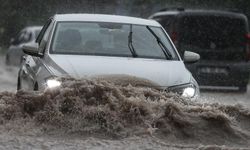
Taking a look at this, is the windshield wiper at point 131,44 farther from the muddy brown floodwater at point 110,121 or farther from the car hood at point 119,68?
the muddy brown floodwater at point 110,121

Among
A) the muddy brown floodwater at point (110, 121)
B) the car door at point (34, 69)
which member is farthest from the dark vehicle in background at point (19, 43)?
the muddy brown floodwater at point (110, 121)

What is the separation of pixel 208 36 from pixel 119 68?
8736 millimetres

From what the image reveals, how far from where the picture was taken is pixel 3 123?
6500mm

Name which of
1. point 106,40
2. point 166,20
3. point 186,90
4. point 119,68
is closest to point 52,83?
point 119,68

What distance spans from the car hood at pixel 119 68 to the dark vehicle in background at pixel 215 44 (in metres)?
7.65

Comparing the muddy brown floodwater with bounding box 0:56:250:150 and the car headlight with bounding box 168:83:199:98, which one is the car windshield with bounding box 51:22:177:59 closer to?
the car headlight with bounding box 168:83:199:98

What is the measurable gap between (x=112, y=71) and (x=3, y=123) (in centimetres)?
174

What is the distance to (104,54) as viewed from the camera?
876 centimetres

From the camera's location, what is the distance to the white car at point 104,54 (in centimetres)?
796

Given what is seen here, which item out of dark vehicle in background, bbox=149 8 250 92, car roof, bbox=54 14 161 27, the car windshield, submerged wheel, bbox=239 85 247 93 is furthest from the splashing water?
submerged wheel, bbox=239 85 247 93

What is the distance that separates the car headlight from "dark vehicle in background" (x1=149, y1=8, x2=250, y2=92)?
7816 millimetres

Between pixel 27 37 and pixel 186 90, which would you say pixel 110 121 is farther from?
pixel 27 37

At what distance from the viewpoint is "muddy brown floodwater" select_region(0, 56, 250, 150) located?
6148mm

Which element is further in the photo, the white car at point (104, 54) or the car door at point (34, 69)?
the car door at point (34, 69)
